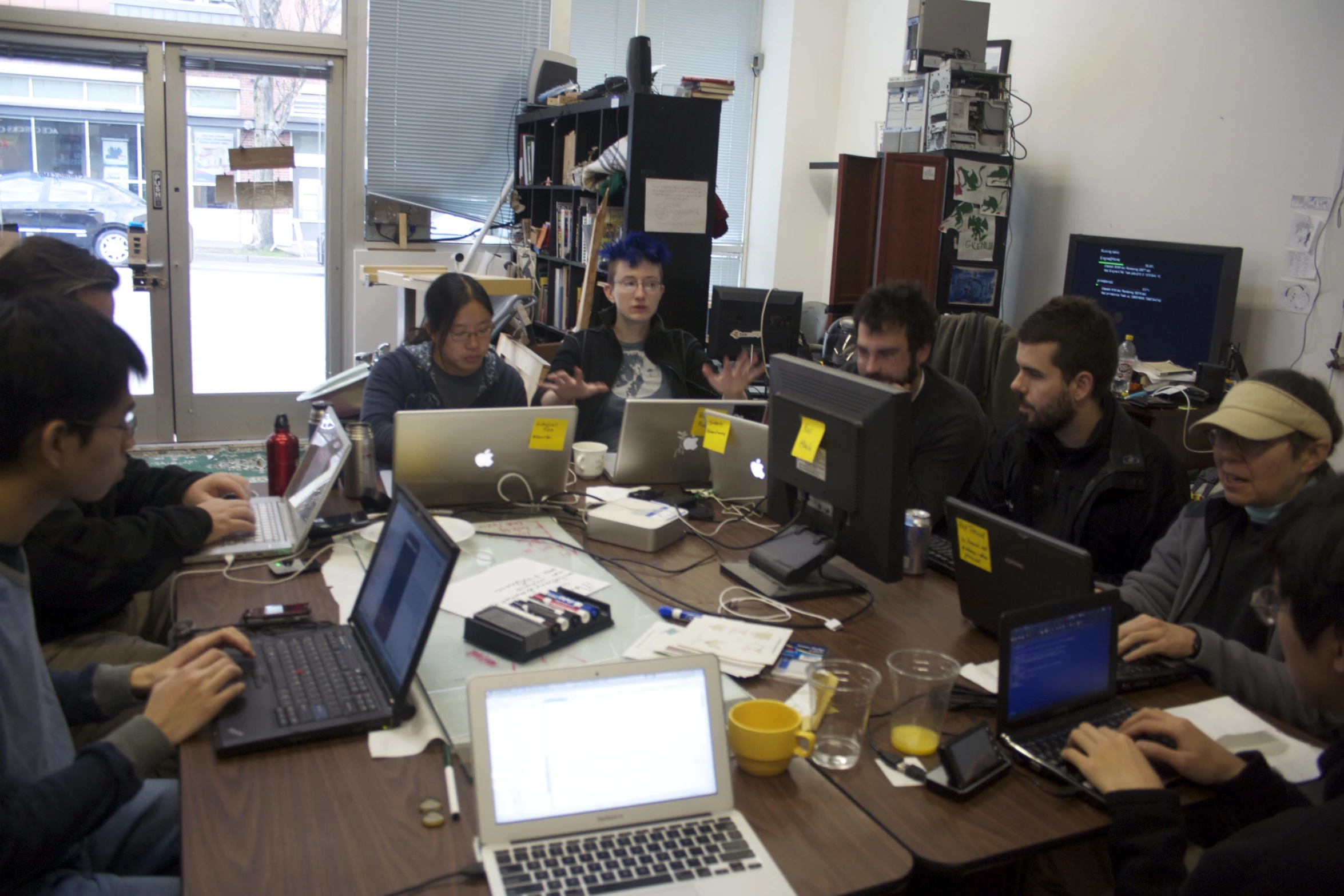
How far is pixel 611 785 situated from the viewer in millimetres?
1203

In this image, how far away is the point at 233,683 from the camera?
1479 mm

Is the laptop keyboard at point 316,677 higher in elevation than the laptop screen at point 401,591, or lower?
lower

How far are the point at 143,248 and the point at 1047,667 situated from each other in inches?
208

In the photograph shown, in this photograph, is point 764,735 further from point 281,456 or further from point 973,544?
point 281,456

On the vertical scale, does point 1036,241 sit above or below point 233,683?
above

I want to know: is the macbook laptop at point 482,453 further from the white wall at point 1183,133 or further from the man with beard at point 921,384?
the white wall at point 1183,133

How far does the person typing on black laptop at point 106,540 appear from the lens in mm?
1914

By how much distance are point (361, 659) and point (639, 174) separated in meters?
3.18

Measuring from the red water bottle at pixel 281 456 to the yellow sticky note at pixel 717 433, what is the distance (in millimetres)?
1049

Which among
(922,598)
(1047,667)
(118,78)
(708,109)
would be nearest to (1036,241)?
(708,109)

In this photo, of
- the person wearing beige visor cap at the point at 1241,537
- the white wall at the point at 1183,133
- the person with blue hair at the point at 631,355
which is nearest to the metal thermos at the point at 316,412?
the person with blue hair at the point at 631,355

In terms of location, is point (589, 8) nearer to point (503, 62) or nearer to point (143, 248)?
point (503, 62)

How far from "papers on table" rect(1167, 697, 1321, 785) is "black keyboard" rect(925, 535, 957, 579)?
63cm

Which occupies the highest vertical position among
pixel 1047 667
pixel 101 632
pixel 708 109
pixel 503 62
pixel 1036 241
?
pixel 503 62
